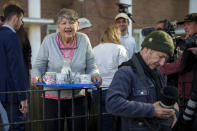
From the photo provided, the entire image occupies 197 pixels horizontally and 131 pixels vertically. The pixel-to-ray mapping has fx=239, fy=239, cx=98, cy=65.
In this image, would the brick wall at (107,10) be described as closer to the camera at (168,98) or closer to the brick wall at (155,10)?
the brick wall at (155,10)

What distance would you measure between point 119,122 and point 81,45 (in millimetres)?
1014

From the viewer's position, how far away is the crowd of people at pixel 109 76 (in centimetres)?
157

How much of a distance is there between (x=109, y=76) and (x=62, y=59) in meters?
0.94

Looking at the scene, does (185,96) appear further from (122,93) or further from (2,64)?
(2,64)

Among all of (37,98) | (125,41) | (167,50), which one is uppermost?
(125,41)

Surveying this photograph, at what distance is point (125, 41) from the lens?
155 inches

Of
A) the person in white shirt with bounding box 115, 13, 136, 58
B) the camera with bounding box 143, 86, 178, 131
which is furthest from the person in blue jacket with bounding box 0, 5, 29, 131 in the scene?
the person in white shirt with bounding box 115, 13, 136, 58

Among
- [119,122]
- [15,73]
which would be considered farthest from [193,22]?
[15,73]

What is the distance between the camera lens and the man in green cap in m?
1.50

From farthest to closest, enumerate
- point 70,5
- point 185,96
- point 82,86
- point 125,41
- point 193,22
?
point 70,5 < point 125,41 < point 193,22 < point 185,96 < point 82,86

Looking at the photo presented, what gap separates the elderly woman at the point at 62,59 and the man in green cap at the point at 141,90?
0.79 meters

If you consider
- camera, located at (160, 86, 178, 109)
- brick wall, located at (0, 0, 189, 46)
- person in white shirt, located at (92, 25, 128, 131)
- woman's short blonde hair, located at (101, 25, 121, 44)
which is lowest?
camera, located at (160, 86, 178, 109)

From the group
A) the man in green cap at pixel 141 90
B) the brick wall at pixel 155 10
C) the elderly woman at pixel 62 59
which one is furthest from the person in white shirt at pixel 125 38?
the brick wall at pixel 155 10

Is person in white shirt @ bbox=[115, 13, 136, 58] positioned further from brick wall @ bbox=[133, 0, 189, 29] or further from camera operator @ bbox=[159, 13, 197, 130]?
brick wall @ bbox=[133, 0, 189, 29]
